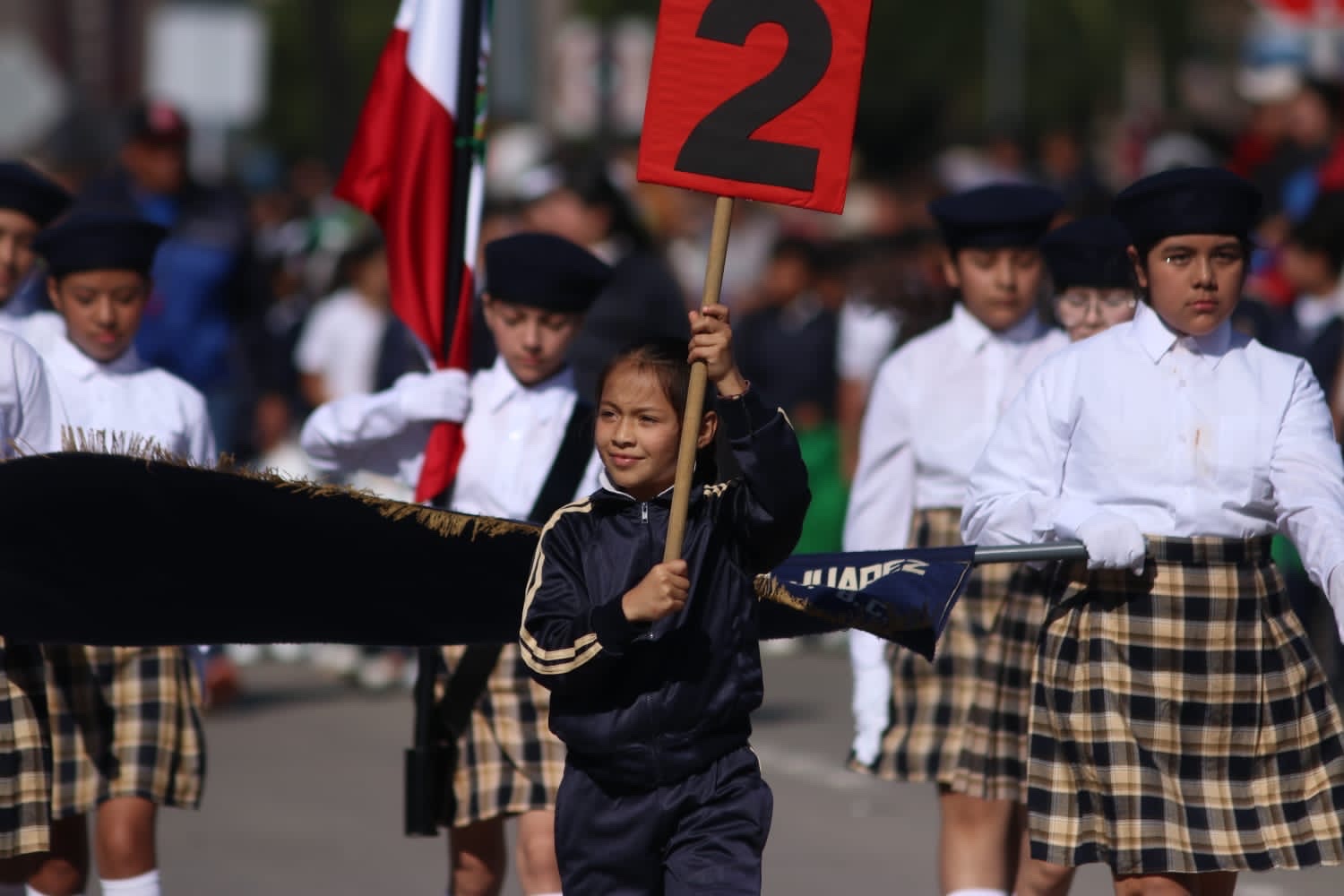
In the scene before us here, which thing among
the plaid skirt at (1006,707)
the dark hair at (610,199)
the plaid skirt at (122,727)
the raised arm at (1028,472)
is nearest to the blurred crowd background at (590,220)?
the dark hair at (610,199)

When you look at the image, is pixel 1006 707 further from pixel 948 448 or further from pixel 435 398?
pixel 435 398

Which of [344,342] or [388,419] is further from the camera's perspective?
[344,342]

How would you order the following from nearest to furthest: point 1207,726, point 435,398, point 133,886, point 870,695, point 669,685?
point 669,685, point 1207,726, point 133,886, point 435,398, point 870,695

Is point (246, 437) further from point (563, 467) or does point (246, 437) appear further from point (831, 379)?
point (563, 467)

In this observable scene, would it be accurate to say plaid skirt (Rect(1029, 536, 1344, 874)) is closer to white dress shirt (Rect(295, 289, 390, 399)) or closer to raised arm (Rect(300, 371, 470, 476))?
raised arm (Rect(300, 371, 470, 476))

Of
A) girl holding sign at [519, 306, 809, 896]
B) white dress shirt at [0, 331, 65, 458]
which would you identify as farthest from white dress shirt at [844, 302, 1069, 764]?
white dress shirt at [0, 331, 65, 458]

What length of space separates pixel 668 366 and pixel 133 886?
215 cm

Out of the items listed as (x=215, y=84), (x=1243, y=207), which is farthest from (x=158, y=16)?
(x=1243, y=207)

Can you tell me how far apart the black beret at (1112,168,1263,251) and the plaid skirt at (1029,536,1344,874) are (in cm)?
66

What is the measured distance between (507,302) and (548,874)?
4.80 feet

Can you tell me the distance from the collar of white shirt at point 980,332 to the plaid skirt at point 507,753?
1.53 metres

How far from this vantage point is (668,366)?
4391 mm

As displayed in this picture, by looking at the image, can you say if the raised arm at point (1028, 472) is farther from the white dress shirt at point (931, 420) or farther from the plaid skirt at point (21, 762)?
the plaid skirt at point (21, 762)

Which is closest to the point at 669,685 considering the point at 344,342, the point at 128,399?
the point at 128,399
